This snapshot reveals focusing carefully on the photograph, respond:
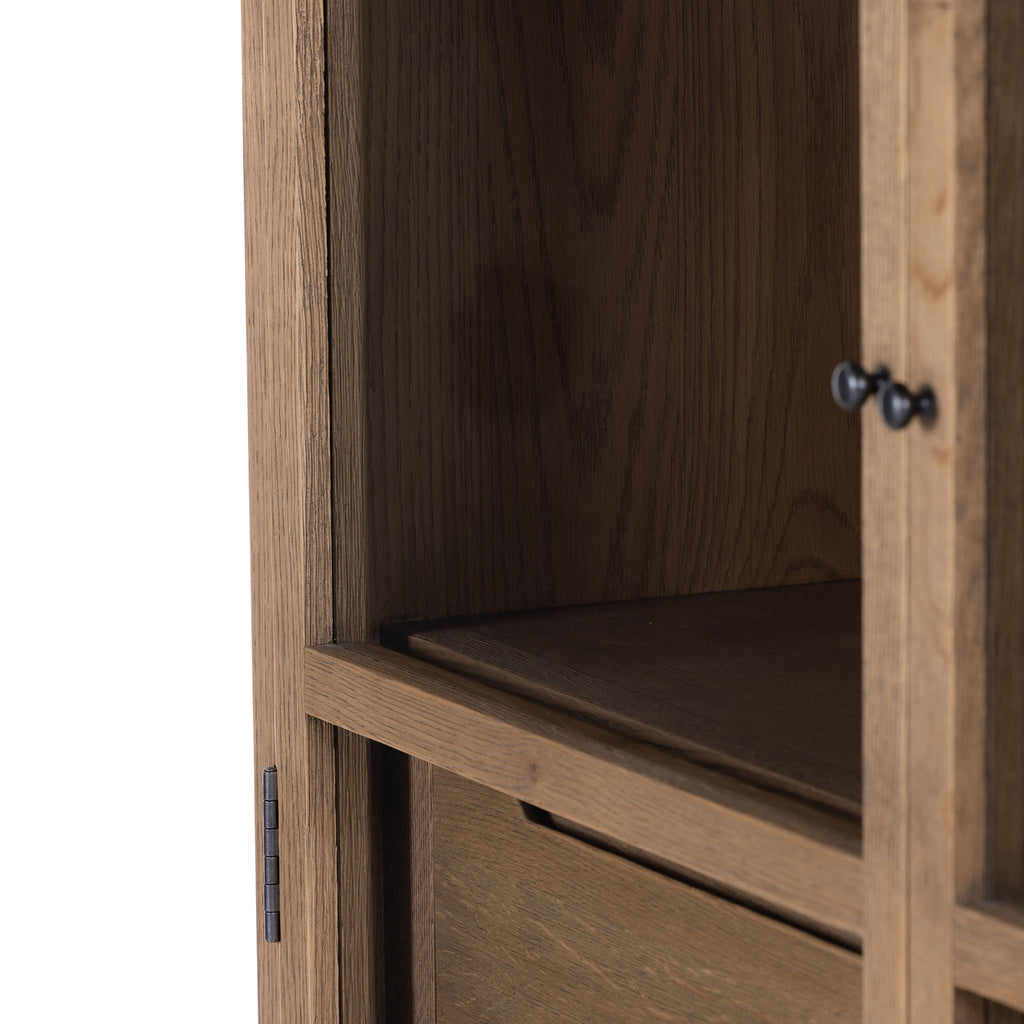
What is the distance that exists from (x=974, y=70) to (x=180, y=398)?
0.88 m

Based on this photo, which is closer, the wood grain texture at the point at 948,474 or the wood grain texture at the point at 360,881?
the wood grain texture at the point at 948,474

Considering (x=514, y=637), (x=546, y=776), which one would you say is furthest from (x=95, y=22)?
(x=546, y=776)

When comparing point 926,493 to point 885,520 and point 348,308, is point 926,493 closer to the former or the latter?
point 885,520

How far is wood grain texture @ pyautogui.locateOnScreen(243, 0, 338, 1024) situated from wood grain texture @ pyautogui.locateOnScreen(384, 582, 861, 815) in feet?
0.16

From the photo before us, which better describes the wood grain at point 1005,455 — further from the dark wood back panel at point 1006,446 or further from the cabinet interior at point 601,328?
the cabinet interior at point 601,328

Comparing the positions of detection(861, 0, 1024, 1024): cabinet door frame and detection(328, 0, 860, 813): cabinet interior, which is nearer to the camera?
detection(861, 0, 1024, 1024): cabinet door frame

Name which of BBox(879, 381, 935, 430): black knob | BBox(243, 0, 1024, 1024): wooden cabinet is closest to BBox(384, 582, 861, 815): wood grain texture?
BBox(243, 0, 1024, 1024): wooden cabinet

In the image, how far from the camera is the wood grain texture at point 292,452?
64 cm

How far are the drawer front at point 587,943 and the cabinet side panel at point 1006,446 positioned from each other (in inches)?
3.6

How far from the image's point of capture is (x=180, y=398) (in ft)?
3.77

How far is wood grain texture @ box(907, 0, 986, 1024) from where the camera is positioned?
0.34m

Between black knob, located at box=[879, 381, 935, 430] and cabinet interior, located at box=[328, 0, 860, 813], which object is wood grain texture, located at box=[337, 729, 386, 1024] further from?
black knob, located at box=[879, 381, 935, 430]

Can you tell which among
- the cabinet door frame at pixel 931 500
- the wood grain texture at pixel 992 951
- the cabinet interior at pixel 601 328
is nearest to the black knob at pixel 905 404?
the cabinet door frame at pixel 931 500

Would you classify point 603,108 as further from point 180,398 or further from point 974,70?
point 180,398
